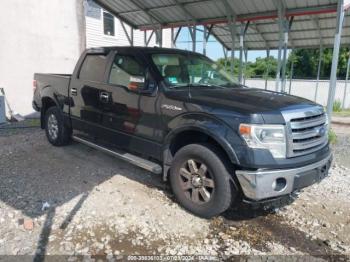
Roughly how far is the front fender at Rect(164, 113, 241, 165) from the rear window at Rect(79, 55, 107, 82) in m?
1.78

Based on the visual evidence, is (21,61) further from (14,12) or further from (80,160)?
(80,160)

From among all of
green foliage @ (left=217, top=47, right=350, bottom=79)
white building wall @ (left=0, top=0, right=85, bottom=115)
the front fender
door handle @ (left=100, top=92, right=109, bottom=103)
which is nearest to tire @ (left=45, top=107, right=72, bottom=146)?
door handle @ (left=100, top=92, right=109, bottom=103)

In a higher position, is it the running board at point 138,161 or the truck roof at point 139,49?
the truck roof at point 139,49

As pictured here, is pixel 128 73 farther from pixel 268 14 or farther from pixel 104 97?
pixel 268 14

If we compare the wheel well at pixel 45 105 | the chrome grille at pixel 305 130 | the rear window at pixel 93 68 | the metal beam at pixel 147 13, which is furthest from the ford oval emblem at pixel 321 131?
the metal beam at pixel 147 13

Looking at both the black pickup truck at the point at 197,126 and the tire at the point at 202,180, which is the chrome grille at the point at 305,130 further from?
the tire at the point at 202,180

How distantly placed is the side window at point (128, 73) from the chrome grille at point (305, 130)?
1.91 metres

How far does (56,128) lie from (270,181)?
440 cm

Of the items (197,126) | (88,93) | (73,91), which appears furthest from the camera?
(73,91)

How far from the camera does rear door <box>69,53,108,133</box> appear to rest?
201 inches

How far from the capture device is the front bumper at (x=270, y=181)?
10.8ft

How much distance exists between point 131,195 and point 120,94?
1419 millimetres

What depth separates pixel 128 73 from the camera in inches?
183

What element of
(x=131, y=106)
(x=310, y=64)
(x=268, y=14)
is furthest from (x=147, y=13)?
(x=310, y=64)
